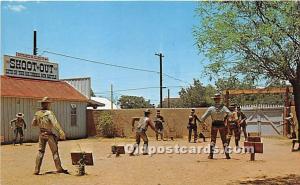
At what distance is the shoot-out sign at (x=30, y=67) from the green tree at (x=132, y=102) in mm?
52058

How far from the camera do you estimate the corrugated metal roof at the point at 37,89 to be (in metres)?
24.8

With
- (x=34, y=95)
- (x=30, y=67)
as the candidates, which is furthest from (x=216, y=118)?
(x=30, y=67)

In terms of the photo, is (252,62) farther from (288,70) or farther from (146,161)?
(146,161)

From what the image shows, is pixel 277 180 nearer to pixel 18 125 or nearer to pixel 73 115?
pixel 18 125

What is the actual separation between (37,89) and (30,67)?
215 cm

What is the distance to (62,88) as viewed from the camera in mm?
30391

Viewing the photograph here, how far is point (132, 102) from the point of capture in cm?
8481

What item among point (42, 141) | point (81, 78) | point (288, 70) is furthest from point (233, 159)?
point (81, 78)

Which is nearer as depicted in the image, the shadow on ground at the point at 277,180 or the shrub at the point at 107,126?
the shadow on ground at the point at 277,180

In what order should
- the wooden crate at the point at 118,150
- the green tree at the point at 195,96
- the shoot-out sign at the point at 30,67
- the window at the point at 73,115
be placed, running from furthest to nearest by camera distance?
the green tree at the point at 195,96 < the window at the point at 73,115 < the shoot-out sign at the point at 30,67 < the wooden crate at the point at 118,150

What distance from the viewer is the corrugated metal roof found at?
24.8 m

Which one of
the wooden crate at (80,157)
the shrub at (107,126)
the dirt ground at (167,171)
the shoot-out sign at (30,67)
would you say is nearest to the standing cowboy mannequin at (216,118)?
the dirt ground at (167,171)

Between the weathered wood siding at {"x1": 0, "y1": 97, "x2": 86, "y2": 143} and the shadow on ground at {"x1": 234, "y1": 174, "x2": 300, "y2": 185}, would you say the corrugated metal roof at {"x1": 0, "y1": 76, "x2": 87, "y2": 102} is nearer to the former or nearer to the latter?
the weathered wood siding at {"x1": 0, "y1": 97, "x2": 86, "y2": 143}

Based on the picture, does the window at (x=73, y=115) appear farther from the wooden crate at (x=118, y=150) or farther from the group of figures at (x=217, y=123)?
the wooden crate at (x=118, y=150)
